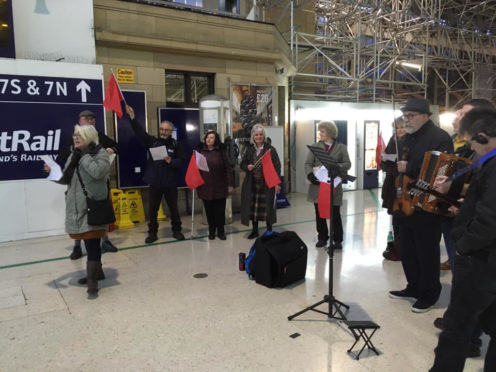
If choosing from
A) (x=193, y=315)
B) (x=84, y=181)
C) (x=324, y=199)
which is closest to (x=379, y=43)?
(x=324, y=199)

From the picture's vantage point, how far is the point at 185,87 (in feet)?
24.3

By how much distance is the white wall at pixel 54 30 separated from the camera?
5555 mm

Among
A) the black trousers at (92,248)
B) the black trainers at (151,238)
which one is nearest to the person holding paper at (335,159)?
the black trainers at (151,238)

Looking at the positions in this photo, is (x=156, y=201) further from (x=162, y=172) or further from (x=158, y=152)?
(x=158, y=152)

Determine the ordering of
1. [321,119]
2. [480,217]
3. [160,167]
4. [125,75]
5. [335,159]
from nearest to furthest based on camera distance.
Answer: [480,217], [335,159], [160,167], [125,75], [321,119]

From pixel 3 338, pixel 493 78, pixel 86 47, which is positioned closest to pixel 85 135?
pixel 3 338

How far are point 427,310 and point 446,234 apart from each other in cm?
69

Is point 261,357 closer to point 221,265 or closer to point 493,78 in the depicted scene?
point 221,265

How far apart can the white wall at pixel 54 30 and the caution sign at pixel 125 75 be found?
1.78ft

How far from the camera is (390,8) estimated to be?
1356cm

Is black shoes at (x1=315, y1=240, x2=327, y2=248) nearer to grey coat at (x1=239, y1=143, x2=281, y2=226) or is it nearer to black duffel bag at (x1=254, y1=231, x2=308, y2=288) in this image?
grey coat at (x1=239, y1=143, x2=281, y2=226)

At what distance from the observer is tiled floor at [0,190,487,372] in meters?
2.67

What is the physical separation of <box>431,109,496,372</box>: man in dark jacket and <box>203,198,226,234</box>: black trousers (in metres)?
3.83

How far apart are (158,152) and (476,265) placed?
13.9 ft
